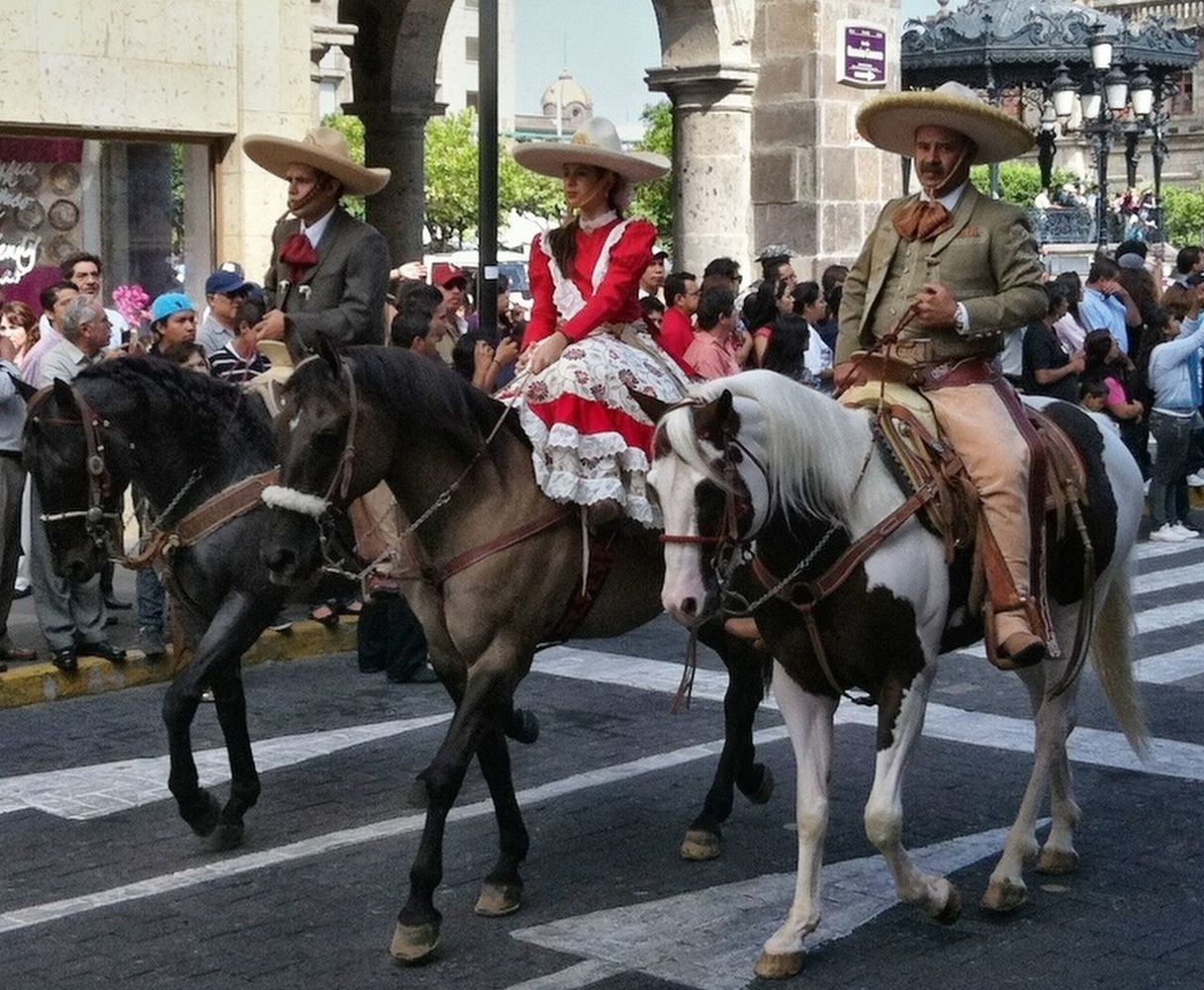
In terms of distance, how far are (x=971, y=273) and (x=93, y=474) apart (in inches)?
133

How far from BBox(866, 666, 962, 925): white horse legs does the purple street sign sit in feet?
49.2

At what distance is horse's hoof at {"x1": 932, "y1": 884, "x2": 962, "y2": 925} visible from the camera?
6402 mm

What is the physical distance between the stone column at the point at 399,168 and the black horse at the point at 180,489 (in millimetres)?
13054

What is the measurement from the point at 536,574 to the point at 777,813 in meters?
1.74

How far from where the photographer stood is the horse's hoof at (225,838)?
7648 mm

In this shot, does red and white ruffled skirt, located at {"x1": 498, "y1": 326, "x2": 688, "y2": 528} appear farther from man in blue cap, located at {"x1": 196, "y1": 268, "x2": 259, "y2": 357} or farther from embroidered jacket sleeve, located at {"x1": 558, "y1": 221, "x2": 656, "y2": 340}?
man in blue cap, located at {"x1": 196, "y1": 268, "x2": 259, "y2": 357}

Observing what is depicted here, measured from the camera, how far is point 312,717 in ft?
33.2

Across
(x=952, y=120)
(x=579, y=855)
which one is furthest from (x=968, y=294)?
(x=579, y=855)

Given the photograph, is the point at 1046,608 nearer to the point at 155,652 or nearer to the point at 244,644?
the point at 244,644

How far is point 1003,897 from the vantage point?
6.61 meters

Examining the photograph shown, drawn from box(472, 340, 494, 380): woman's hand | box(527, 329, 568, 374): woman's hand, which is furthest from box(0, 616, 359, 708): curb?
box(527, 329, 568, 374): woman's hand

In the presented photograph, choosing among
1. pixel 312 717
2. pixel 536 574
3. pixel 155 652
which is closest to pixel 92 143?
pixel 155 652

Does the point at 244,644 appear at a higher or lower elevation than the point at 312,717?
higher

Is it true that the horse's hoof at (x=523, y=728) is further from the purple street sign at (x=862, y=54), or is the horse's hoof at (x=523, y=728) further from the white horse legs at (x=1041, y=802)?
the purple street sign at (x=862, y=54)
